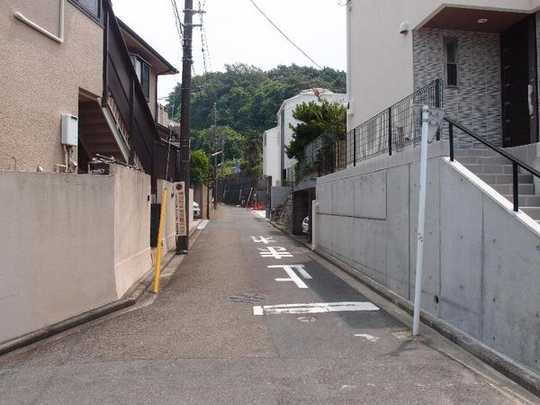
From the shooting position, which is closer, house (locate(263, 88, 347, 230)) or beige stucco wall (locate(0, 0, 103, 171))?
beige stucco wall (locate(0, 0, 103, 171))

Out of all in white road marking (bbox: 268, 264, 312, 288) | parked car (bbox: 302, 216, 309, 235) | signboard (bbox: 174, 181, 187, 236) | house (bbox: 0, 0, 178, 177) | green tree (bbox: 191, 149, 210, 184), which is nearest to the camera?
house (bbox: 0, 0, 178, 177)

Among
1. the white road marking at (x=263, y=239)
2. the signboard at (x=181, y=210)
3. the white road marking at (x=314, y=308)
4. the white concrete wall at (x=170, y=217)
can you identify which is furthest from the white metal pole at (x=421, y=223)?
the white road marking at (x=263, y=239)

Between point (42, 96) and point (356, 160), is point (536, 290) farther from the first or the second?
point (356, 160)

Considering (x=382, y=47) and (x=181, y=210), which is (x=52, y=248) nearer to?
(x=181, y=210)

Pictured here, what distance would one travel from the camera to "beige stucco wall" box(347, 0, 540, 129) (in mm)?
11777

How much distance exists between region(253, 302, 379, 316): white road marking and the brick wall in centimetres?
643

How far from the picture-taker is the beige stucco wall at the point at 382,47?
38.6 feet

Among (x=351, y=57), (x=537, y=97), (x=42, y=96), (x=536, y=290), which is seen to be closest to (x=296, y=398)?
(x=536, y=290)

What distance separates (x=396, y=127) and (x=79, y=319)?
721 cm

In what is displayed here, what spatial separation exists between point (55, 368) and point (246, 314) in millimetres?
3145

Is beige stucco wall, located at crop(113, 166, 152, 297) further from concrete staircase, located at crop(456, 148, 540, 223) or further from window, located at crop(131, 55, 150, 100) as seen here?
window, located at crop(131, 55, 150, 100)

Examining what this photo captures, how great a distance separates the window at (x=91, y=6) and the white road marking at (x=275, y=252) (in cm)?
818

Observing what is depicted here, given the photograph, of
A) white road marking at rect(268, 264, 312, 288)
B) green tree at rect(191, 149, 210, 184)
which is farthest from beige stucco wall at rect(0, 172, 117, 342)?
green tree at rect(191, 149, 210, 184)

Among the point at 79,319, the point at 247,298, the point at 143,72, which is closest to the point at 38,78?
the point at 79,319
